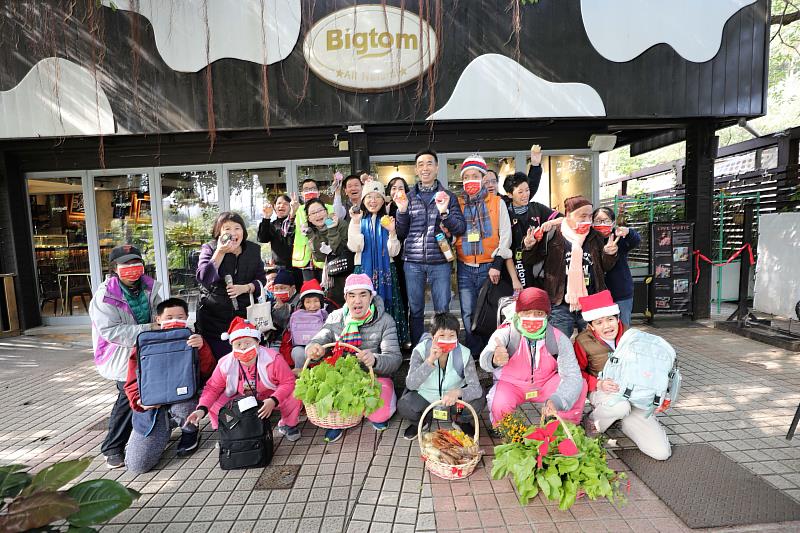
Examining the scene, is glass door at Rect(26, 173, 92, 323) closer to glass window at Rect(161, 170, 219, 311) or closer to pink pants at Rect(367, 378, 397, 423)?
glass window at Rect(161, 170, 219, 311)

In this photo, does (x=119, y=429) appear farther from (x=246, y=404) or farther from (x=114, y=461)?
(x=246, y=404)

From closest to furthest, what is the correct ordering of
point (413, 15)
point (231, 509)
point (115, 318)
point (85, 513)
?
point (85, 513) < point (231, 509) < point (115, 318) < point (413, 15)

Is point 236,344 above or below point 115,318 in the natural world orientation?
below

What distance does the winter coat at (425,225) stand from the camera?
13.8 ft

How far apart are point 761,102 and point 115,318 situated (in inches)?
353

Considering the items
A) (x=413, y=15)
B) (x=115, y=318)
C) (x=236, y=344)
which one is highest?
(x=413, y=15)

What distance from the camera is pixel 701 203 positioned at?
6852 mm

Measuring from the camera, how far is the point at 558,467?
2.44 meters

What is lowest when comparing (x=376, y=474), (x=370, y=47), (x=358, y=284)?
(x=376, y=474)

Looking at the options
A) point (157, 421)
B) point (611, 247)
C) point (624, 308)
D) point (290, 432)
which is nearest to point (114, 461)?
point (157, 421)

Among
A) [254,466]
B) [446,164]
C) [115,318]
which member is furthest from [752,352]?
[115,318]

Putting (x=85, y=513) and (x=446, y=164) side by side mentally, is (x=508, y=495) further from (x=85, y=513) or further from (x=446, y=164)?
(x=446, y=164)

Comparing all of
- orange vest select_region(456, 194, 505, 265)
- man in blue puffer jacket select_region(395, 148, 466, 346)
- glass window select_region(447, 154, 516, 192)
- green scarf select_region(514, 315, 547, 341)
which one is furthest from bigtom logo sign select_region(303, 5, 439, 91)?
green scarf select_region(514, 315, 547, 341)

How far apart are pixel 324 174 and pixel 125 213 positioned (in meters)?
4.03
